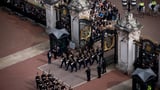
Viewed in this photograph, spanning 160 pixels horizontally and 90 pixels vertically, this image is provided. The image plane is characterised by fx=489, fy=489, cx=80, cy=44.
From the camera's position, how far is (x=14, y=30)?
52000 mm

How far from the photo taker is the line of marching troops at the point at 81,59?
140 ft

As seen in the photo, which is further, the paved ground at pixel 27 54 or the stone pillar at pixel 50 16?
the stone pillar at pixel 50 16

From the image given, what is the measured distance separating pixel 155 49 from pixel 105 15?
11.8 metres

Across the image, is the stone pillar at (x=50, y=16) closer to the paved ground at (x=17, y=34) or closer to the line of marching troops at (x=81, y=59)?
the paved ground at (x=17, y=34)

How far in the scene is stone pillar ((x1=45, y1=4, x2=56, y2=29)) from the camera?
1943 inches

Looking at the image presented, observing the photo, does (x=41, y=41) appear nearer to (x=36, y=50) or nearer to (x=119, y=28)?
(x=36, y=50)

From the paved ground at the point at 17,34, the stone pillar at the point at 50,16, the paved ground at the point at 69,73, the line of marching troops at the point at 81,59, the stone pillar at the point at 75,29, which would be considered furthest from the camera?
the stone pillar at the point at 50,16

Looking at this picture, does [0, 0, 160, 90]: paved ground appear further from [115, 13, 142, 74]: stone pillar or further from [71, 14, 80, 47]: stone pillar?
[71, 14, 80, 47]: stone pillar

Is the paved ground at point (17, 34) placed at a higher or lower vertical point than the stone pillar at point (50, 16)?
lower

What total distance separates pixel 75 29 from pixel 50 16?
4089 millimetres

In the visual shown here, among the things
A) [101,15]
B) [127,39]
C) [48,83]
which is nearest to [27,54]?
[48,83]

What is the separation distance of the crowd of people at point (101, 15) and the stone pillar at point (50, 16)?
386 cm

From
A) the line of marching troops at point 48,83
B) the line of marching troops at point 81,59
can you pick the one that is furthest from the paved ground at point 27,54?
the line of marching troops at point 81,59

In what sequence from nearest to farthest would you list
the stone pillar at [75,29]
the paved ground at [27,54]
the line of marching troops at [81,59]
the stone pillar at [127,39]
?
1. the stone pillar at [127,39]
2. the paved ground at [27,54]
3. the line of marching troops at [81,59]
4. the stone pillar at [75,29]
